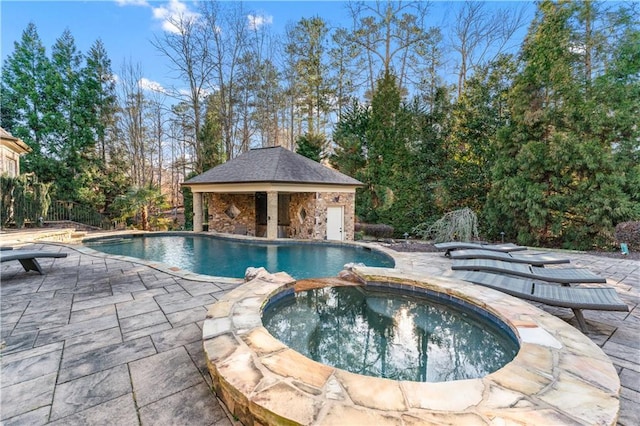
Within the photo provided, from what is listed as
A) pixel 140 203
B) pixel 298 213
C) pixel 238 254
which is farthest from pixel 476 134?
pixel 140 203

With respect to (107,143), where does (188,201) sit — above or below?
below

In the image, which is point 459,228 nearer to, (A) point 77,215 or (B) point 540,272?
(B) point 540,272

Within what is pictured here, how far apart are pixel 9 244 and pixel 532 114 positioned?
1680 centimetres

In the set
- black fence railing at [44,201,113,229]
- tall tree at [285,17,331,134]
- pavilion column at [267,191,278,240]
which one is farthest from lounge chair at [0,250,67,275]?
tall tree at [285,17,331,134]

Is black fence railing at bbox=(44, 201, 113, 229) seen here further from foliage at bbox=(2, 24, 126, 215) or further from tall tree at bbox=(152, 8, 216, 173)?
tall tree at bbox=(152, 8, 216, 173)

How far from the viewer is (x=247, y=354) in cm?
216

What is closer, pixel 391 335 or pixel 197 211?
pixel 391 335

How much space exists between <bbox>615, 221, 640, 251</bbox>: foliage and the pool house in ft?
26.8

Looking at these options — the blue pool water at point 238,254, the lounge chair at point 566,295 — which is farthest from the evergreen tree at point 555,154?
the lounge chair at point 566,295

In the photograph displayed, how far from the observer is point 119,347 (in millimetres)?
2631

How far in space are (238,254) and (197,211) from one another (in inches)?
200

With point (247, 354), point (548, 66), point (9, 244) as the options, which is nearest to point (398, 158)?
point (548, 66)

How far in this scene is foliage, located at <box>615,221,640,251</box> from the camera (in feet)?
25.4

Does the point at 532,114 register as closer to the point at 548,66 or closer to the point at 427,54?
the point at 548,66
